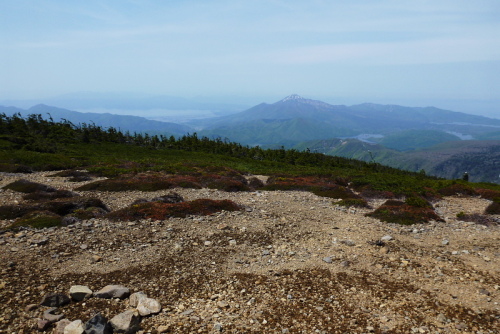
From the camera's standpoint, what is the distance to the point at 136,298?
8391mm

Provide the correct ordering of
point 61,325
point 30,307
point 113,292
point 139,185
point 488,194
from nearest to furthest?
point 61,325 → point 30,307 → point 113,292 → point 139,185 → point 488,194

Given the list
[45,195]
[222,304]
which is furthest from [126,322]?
[45,195]

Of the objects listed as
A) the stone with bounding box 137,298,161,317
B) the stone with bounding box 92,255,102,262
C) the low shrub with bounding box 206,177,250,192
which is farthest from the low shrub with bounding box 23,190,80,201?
the stone with bounding box 137,298,161,317

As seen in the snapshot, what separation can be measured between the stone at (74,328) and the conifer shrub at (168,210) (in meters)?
8.54

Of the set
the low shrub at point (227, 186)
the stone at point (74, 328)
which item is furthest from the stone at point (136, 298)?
the low shrub at point (227, 186)

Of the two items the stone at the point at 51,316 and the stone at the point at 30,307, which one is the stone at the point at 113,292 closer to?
the stone at the point at 51,316

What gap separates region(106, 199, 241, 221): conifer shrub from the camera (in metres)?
15.6

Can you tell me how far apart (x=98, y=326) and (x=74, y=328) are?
58 cm

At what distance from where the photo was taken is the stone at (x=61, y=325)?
6.94m

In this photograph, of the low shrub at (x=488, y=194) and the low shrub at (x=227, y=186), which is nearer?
the low shrub at (x=227, y=186)

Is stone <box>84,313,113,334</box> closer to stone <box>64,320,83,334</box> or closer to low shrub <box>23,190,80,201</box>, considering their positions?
stone <box>64,320,83,334</box>

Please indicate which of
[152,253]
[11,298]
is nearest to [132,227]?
[152,253]

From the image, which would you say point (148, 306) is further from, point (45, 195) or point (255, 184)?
point (255, 184)

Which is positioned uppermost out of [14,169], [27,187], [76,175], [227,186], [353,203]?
[27,187]
